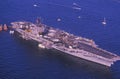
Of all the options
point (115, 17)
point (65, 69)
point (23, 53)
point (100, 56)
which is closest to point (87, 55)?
point (100, 56)

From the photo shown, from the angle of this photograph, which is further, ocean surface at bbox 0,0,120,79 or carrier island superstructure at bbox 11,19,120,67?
carrier island superstructure at bbox 11,19,120,67

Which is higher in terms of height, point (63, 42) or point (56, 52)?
point (63, 42)

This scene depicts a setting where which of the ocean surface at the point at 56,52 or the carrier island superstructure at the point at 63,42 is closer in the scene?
the ocean surface at the point at 56,52

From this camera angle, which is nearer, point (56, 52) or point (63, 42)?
point (56, 52)

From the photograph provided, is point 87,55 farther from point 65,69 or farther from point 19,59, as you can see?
point 19,59
